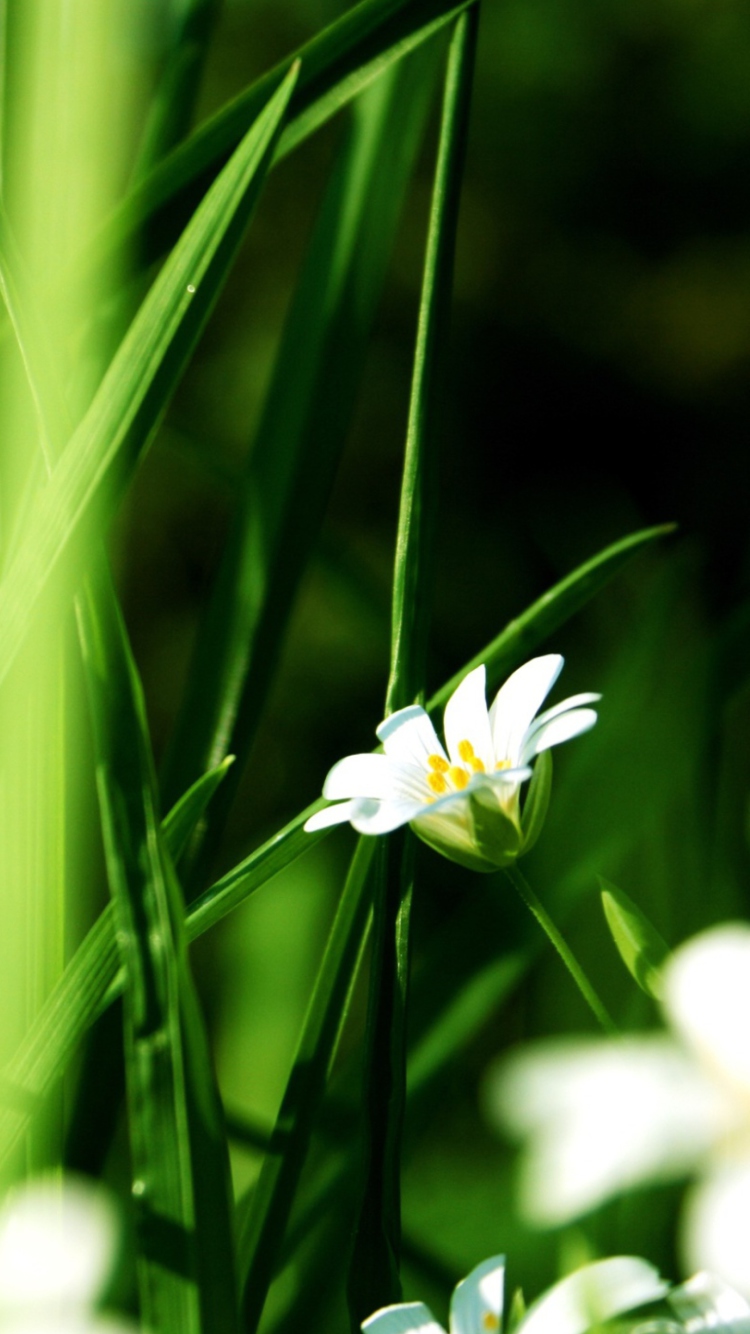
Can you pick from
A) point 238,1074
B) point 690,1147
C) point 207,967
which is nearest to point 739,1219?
point 690,1147

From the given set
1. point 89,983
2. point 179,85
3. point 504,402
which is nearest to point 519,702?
point 89,983

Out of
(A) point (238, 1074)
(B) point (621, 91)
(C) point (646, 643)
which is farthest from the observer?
(B) point (621, 91)

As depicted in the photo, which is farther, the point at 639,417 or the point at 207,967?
Answer: the point at 639,417

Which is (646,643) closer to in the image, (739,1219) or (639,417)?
(739,1219)

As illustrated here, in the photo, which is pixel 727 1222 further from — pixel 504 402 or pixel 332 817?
pixel 504 402

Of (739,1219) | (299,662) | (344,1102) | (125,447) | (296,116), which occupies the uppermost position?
(299,662)

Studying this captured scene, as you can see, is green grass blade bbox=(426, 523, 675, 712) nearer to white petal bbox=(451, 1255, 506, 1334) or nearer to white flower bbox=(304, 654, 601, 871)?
white flower bbox=(304, 654, 601, 871)

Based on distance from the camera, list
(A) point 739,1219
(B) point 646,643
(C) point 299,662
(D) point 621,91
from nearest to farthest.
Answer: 1. (A) point 739,1219
2. (B) point 646,643
3. (C) point 299,662
4. (D) point 621,91

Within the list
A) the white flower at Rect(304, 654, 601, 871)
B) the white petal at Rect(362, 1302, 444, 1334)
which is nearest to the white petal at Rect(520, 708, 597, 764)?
the white flower at Rect(304, 654, 601, 871)
